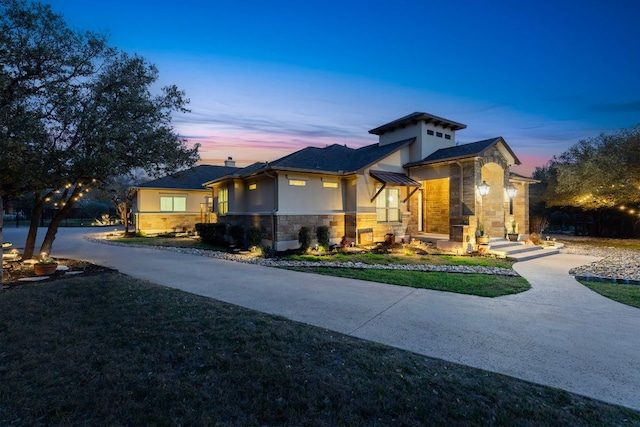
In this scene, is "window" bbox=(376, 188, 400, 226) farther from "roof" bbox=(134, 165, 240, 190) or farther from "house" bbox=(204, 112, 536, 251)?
"roof" bbox=(134, 165, 240, 190)

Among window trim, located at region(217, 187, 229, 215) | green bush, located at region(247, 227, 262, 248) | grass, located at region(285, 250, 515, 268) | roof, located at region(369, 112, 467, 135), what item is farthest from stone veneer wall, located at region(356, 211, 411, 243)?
window trim, located at region(217, 187, 229, 215)

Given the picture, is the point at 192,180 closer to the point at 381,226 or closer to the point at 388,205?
the point at 388,205

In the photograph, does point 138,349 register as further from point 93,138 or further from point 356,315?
point 93,138

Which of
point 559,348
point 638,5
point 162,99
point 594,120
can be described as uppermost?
point 638,5

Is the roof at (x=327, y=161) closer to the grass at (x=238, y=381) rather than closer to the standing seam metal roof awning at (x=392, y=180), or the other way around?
the standing seam metal roof awning at (x=392, y=180)

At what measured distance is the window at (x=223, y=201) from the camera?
16.9 m

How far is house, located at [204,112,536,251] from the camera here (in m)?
12.6

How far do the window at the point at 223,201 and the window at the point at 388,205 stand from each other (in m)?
8.15

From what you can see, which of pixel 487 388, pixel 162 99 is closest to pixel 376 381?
pixel 487 388

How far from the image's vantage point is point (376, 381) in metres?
3.09

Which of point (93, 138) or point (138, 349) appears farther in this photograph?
point (93, 138)

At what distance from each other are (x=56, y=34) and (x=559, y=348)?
1195 centimetres

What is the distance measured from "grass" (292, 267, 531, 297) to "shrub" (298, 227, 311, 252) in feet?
9.61

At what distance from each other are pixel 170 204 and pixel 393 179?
1682 centimetres
